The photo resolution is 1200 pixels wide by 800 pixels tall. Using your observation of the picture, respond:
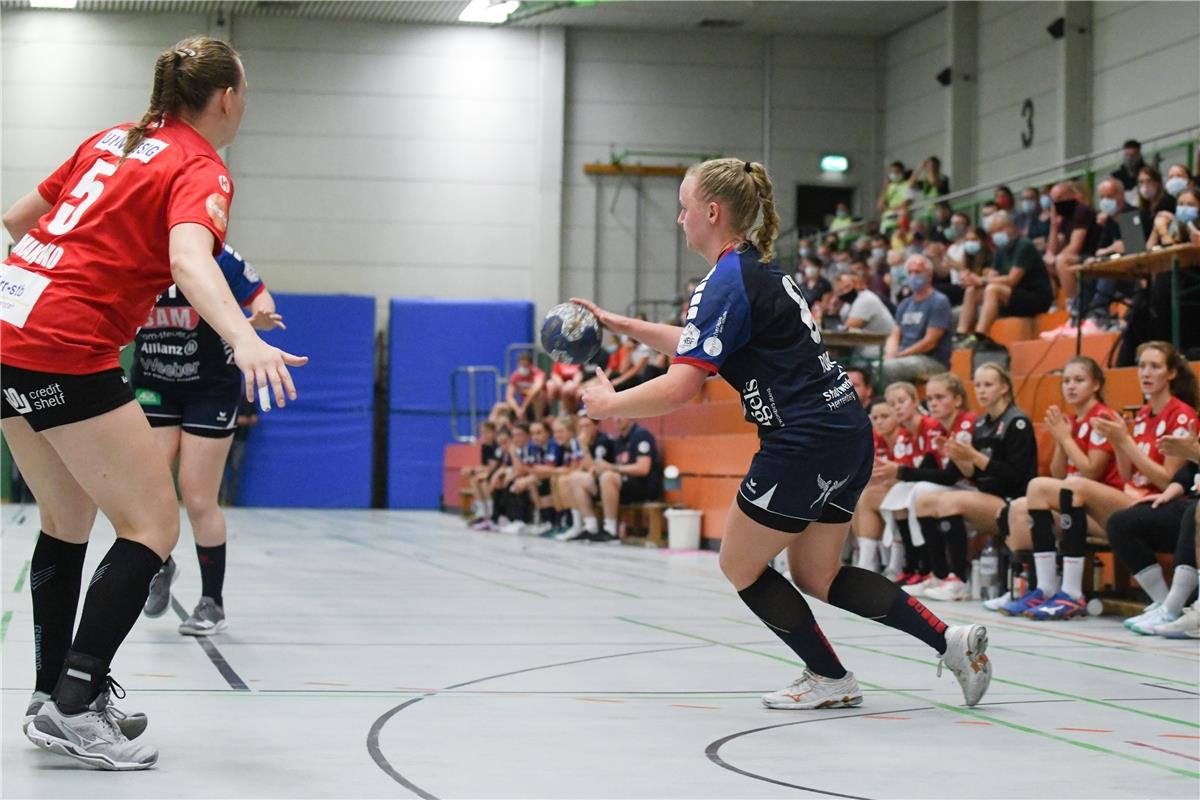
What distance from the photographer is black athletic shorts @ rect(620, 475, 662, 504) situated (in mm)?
14602

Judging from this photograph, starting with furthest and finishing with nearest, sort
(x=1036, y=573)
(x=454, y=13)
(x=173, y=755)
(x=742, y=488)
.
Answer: (x=454, y=13) → (x=1036, y=573) → (x=742, y=488) → (x=173, y=755)

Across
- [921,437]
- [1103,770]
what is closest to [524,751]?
[1103,770]

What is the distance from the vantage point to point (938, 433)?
352 inches

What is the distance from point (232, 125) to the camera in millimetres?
3637

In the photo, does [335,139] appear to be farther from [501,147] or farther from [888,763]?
[888,763]

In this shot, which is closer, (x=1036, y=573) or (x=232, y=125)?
(x=232, y=125)

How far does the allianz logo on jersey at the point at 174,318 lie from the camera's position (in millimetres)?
5980

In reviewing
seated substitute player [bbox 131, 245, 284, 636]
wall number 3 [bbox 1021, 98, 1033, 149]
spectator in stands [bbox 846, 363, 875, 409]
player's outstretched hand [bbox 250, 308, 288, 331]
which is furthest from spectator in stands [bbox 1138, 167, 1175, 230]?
player's outstretched hand [bbox 250, 308, 288, 331]

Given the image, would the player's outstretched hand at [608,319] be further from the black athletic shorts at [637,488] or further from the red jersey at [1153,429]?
the black athletic shorts at [637,488]

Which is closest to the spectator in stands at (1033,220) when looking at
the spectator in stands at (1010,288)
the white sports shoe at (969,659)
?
the spectator in stands at (1010,288)

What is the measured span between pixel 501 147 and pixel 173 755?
21.3 m

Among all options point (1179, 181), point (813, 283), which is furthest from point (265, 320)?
point (813, 283)

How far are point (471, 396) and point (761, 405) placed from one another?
764 inches

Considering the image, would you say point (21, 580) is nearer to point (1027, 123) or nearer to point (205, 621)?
point (205, 621)
